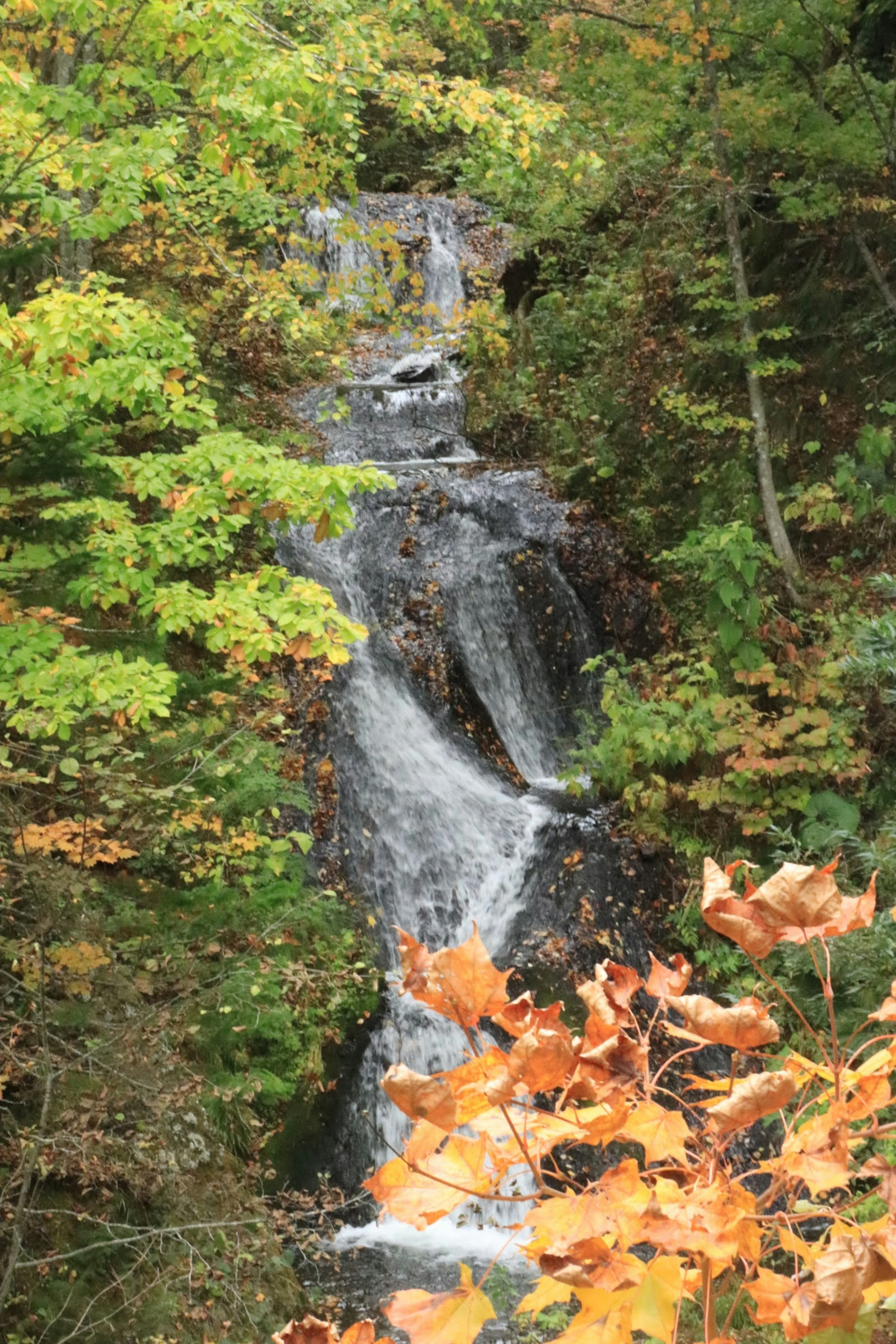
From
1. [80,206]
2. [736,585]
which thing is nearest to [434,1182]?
[80,206]

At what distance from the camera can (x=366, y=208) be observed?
14883mm

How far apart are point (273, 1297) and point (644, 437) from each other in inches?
321

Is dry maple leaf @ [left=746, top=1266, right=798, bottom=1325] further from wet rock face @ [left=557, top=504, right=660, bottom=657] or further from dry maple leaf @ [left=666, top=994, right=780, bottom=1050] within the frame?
wet rock face @ [left=557, top=504, right=660, bottom=657]

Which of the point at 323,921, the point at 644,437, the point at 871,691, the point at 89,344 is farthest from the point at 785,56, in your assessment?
the point at 323,921

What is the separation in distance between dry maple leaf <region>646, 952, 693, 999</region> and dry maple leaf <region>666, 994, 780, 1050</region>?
0.49 feet

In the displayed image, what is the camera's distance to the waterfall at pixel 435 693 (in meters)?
7.02

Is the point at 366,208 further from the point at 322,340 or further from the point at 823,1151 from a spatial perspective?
the point at 823,1151

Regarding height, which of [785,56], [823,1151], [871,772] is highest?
[785,56]

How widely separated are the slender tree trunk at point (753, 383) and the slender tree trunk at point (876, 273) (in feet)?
3.17

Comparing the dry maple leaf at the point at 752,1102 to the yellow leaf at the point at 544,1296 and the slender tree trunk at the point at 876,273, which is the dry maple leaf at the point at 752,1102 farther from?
the slender tree trunk at the point at 876,273

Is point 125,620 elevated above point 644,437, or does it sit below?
below

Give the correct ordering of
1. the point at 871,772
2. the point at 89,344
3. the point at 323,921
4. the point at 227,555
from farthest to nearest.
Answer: the point at 227,555
the point at 871,772
the point at 323,921
the point at 89,344

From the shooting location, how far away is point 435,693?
8.80 m

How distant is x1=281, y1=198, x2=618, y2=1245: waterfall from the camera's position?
23.0 feet
